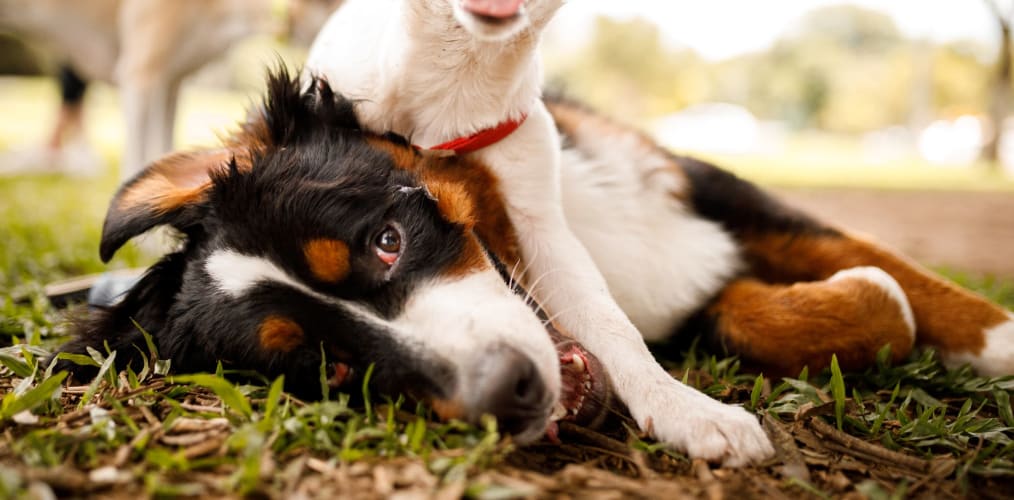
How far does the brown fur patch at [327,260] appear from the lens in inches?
76.6

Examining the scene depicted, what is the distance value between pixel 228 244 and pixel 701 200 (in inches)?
80.8

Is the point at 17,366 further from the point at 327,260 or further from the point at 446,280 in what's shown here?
the point at 446,280

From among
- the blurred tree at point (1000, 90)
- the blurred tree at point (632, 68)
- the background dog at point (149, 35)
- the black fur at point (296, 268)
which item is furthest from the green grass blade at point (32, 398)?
the blurred tree at point (632, 68)

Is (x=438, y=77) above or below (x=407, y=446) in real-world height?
above

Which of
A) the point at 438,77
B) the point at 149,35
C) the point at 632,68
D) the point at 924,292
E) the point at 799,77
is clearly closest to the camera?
the point at 438,77

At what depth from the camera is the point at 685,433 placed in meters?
1.87

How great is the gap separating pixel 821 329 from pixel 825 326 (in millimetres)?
18

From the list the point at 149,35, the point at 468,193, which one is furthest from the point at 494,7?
the point at 149,35

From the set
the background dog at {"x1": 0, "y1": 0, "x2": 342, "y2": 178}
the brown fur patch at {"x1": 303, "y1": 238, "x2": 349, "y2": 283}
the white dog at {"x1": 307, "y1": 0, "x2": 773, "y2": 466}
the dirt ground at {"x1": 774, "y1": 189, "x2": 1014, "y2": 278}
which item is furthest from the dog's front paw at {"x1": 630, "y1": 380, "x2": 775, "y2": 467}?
the background dog at {"x1": 0, "y1": 0, "x2": 342, "y2": 178}

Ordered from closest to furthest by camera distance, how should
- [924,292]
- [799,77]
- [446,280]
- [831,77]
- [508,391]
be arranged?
[508,391] → [446,280] → [924,292] → [831,77] → [799,77]

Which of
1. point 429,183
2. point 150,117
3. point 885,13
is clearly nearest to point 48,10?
point 150,117

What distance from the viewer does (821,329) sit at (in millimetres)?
2578

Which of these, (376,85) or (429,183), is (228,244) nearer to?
(429,183)

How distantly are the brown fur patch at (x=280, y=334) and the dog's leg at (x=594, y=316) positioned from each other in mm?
752
